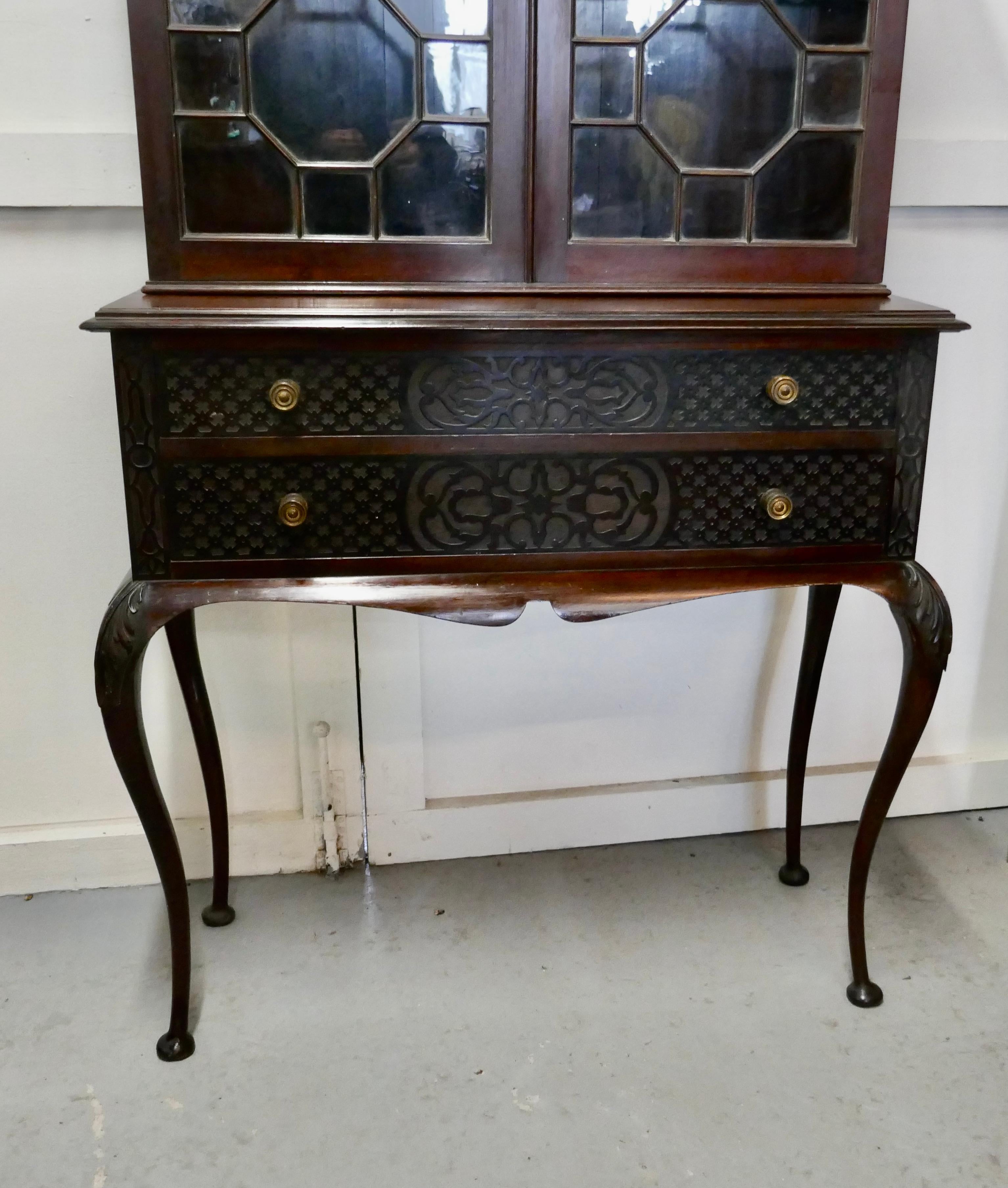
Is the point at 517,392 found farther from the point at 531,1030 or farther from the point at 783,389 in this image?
the point at 531,1030

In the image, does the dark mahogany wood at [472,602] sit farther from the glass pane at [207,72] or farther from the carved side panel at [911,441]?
the glass pane at [207,72]

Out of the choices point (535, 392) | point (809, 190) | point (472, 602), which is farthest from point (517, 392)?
point (809, 190)

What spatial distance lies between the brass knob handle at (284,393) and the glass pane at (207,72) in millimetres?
339

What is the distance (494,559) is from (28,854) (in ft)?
3.36

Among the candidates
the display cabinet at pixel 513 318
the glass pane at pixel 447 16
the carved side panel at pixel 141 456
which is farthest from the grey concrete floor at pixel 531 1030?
the glass pane at pixel 447 16

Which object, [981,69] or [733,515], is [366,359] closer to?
[733,515]

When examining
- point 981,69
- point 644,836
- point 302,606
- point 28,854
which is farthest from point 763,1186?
point 981,69

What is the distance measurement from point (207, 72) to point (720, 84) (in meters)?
0.59

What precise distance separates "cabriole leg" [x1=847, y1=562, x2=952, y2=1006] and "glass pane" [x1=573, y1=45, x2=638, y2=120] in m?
0.64

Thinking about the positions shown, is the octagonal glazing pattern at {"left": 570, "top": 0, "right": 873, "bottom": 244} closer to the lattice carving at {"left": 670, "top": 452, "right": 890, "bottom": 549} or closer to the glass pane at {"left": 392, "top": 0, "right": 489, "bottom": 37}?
the glass pane at {"left": 392, "top": 0, "right": 489, "bottom": 37}

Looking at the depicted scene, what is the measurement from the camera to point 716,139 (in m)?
1.26

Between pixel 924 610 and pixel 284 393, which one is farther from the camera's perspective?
pixel 924 610

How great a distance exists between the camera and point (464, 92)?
3.97ft

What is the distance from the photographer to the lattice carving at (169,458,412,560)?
45.3 inches
